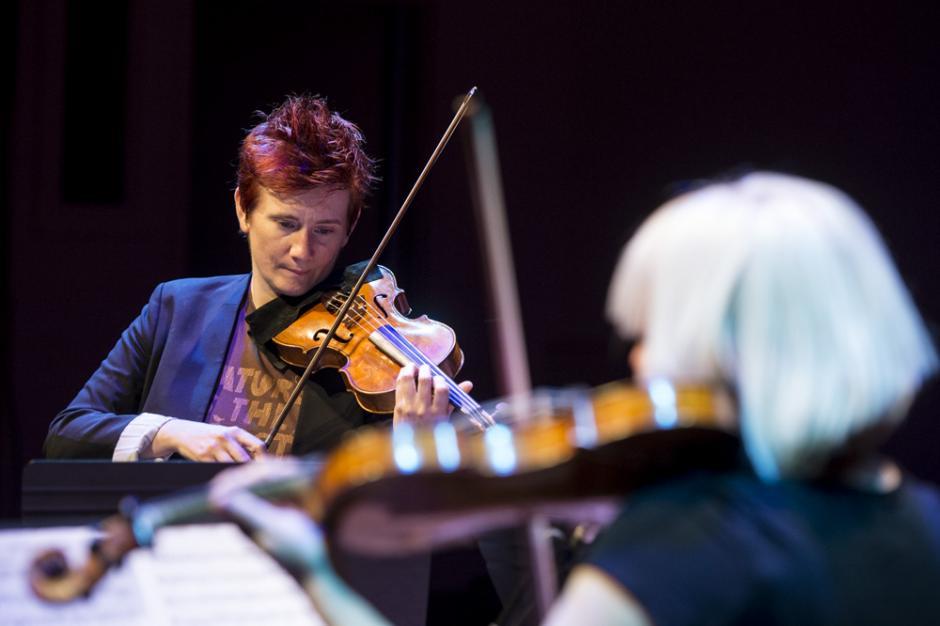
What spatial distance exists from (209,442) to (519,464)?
4.10 feet

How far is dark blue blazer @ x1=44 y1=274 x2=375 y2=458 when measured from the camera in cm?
214

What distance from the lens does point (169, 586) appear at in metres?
1.14

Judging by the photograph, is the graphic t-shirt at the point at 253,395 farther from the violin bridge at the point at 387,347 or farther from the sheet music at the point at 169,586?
the sheet music at the point at 169,586

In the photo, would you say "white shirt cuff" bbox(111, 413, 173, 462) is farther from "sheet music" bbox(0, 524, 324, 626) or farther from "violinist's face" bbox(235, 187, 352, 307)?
"sheet music" bbox(0, 524, 324, 626)

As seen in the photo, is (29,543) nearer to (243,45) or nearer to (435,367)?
(435,367)

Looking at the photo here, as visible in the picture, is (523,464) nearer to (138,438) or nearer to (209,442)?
(209,442)

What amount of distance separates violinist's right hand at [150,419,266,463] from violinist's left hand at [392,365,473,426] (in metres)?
0.26

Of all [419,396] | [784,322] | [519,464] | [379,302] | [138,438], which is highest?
[784,322]

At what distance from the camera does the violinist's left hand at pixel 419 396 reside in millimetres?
2025

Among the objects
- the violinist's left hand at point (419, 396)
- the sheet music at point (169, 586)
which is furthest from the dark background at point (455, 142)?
the sheet music at point (169, 586)

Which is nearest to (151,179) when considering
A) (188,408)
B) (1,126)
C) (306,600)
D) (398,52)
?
(1,126)

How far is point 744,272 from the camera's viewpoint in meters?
0.81

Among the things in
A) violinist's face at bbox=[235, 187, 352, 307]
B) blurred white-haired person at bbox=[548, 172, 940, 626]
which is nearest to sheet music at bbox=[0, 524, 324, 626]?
blurred white-haired person at bbox=[548, 172, 940, 626]

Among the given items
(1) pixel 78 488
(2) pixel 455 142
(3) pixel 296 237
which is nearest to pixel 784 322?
(1) pixel 78 488
